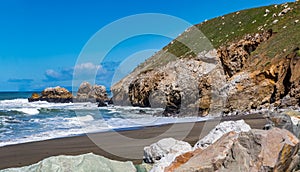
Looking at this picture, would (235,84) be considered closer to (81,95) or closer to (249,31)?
(249,31)

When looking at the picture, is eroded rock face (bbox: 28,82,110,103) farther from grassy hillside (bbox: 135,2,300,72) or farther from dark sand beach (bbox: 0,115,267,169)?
dark sand beach (bbox: 0,115,267,169)

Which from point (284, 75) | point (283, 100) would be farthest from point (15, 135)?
point (284, 75)

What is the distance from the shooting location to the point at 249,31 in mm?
39312

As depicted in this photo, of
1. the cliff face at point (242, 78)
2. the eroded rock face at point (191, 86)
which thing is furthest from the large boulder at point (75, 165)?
the eroded rock face at point (191, 86)

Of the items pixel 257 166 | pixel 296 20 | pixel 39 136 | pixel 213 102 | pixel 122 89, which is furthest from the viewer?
pixel 122 89

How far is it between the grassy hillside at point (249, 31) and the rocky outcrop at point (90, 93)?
10.5 meters

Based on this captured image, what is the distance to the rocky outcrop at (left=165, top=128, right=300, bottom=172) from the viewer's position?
4438mm

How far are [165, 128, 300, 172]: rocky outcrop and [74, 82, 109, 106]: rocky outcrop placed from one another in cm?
5248

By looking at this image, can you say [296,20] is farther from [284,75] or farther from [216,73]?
[284,75]

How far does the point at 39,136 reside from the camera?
15242mm

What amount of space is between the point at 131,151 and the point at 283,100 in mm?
11693

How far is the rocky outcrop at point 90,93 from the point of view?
57469mm

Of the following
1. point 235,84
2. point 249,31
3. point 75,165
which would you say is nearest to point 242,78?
point 235,84

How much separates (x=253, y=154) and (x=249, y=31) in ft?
Answer: 121
